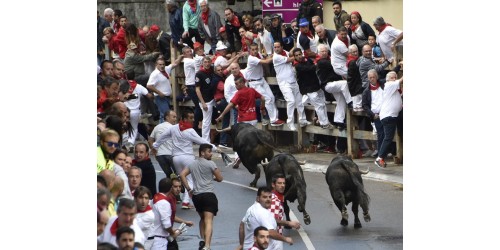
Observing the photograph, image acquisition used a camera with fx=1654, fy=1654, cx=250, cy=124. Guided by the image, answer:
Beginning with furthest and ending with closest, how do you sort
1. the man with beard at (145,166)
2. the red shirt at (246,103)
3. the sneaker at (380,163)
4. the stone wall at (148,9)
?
the stone wall at (148,9) → the red shirt at (246,103) → the sneaker at (380,163) → the man with beard at (145,166)

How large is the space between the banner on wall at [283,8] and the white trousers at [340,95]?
1088 millimetres

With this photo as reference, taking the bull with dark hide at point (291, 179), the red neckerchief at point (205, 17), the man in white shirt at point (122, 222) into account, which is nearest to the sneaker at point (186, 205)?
the bull with dark hide at point (291, 179)

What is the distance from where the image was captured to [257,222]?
1509 cm

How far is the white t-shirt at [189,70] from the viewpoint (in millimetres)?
23094

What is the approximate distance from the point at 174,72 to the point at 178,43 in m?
0.42

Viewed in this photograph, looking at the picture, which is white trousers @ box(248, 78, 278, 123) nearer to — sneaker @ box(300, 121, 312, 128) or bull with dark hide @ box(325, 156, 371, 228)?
sneaker @ box(300, 121, 312, 128)

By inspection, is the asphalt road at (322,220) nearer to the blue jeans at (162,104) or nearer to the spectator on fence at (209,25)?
the blue jeans at (162,104)

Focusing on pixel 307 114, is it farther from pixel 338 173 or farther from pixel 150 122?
pixel 338 173

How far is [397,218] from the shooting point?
17375 mm

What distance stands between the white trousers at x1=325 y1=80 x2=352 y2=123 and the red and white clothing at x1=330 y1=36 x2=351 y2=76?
0.20 meters

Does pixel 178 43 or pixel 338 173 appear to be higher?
pixel 178 43
